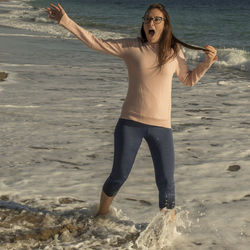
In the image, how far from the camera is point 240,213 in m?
4.44

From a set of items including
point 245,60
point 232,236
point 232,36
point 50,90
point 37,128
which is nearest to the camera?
point 232,236

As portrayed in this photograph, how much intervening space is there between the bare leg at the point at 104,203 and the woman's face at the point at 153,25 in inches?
50.4

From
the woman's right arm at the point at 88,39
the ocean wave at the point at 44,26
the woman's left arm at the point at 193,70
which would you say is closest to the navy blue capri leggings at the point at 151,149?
the woman's left arm at the point at 193,70

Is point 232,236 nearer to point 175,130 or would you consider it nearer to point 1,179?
point 1,179

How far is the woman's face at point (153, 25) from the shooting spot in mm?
3469

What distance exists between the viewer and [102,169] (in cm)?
554

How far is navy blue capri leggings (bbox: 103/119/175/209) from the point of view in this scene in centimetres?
354

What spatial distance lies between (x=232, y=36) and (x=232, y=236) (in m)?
24.3

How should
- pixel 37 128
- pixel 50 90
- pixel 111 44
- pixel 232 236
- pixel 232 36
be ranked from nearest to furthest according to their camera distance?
1. pixel 111 44
2. pixel 232 236
3. pixel 37 128
4. pixel 50 90
5. pixel 232 36

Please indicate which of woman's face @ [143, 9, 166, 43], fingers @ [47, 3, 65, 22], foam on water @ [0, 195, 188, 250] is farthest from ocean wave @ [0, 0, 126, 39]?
woman's face @ [143, 9, 166, 43]

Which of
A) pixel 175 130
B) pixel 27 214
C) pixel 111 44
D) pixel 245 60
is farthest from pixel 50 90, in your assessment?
pixel 245 60

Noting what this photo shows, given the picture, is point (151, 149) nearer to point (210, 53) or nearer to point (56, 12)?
point (210, 53)

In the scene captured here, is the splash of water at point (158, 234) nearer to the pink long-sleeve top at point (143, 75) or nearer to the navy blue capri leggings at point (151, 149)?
the navy blue capri leggings at point (151, 149)

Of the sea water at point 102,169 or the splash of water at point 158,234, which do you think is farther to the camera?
the sea water at point 102,169
